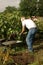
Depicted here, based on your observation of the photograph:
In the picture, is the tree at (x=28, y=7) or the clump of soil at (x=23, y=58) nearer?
the clump of soil at (x=23, y=58)

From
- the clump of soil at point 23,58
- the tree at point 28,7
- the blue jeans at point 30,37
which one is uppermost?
the tree at point 28,7

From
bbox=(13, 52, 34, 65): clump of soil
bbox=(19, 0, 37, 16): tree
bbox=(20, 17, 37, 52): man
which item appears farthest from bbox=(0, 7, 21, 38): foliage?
bbox=(13, 52, 34, 65): clump of soil

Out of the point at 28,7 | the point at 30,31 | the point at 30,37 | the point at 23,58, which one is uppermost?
the point at 28,7

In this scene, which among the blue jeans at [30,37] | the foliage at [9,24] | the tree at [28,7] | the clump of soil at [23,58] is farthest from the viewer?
the tree at [28,7]

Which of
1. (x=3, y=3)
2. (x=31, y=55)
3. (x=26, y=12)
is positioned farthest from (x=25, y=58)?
(x=3, y=3)

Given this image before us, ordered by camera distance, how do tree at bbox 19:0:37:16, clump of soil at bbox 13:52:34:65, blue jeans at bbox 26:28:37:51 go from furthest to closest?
tree at bbox 19:0:37:16, blue jeans at bbox 26:28:37:51, clump of soil at bbox 13:52:34:65

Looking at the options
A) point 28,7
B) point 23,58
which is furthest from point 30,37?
point 28,7

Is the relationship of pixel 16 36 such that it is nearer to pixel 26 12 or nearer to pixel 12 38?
pixel 12 38

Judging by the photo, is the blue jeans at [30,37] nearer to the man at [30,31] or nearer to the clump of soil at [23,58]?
the man at [30,31]

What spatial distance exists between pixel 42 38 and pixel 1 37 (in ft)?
5.67

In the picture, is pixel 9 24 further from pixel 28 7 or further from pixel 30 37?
pixel 30 37

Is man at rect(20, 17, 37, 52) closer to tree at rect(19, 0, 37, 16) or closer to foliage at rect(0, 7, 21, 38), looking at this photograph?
foliage at rect(0, 7, 21, 38)

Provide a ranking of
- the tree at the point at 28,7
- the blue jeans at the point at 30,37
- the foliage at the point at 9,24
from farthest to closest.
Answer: the tree at the point at 28,7, the foliage at the point at 9,24, the blue jeans at the point at 30,37

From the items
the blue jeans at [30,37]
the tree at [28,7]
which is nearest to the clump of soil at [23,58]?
the blue jeans at [30,37]
